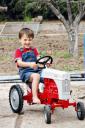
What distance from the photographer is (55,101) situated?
604 cm

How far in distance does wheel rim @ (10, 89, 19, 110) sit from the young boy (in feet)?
0.88

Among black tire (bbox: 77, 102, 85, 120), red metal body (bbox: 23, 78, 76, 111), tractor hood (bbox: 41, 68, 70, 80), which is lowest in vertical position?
black tire (bbox: 77, 102, 85, 120)

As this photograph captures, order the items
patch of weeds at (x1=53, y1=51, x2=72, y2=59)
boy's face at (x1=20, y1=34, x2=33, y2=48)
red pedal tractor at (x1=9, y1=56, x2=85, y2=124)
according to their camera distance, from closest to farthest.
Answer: red pedal tractor at (x1=9, y1=56, x2=85, y2=124)
boy's face at (x1=20, y1=34, x2=33, y2=48)
patch of weeds at (x1=53, y1=51, x2=72, y2=59)

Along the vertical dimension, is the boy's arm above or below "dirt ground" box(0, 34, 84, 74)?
above

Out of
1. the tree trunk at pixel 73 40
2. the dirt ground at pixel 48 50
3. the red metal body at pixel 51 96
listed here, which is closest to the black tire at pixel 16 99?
the red metal body at pixel 51 96

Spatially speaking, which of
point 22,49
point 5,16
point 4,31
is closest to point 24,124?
point 22,49

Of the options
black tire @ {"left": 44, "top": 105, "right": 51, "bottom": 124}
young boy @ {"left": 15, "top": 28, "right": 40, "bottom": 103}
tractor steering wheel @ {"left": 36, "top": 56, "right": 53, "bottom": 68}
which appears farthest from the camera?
tractor steering wheel @ {"left": 36, "top": 56, "right": 53, "bottom": 68}

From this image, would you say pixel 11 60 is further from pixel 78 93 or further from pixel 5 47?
pixel 78 93

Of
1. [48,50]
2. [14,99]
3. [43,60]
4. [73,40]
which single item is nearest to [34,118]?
[14,99]

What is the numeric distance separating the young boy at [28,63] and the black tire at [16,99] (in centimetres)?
17

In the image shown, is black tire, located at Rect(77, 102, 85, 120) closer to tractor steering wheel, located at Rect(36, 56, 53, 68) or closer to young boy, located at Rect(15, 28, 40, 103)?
young boy, located at Rect(15, 28, 40, 103)

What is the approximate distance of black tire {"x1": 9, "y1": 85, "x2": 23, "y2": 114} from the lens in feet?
20.5

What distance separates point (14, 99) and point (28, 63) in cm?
59

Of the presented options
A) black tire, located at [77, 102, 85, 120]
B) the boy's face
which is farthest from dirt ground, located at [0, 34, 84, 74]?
black tire, located at [77, 102, 85, 120]
